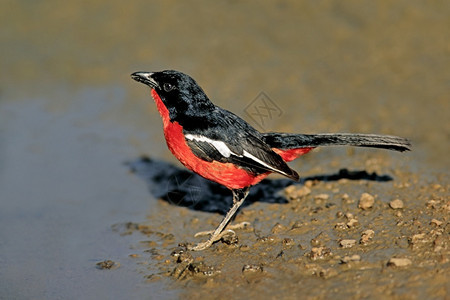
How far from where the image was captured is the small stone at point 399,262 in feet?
16.6

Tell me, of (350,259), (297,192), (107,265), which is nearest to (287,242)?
(350,259)

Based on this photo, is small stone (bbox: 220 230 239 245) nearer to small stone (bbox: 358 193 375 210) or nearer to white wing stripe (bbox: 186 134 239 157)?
white wing stripe (bbox: 186 134 239 157)

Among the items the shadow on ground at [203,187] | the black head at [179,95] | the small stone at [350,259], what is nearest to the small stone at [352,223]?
the small stone at [350,259]

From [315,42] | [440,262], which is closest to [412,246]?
[440,262]

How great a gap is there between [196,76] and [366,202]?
4197mm

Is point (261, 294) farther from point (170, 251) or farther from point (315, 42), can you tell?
point (315, 42)

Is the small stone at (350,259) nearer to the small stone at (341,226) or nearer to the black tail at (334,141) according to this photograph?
the small stone at (341,226)

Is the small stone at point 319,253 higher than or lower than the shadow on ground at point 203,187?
lower

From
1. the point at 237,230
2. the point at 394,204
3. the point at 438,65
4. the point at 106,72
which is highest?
the point at 438,65

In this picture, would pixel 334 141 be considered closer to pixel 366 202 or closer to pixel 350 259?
pixel 366 202

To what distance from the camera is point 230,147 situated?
6.22 m

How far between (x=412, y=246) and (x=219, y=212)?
7.69 feet

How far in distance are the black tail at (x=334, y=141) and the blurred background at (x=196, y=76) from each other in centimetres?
98

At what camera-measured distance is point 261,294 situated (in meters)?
5.12
